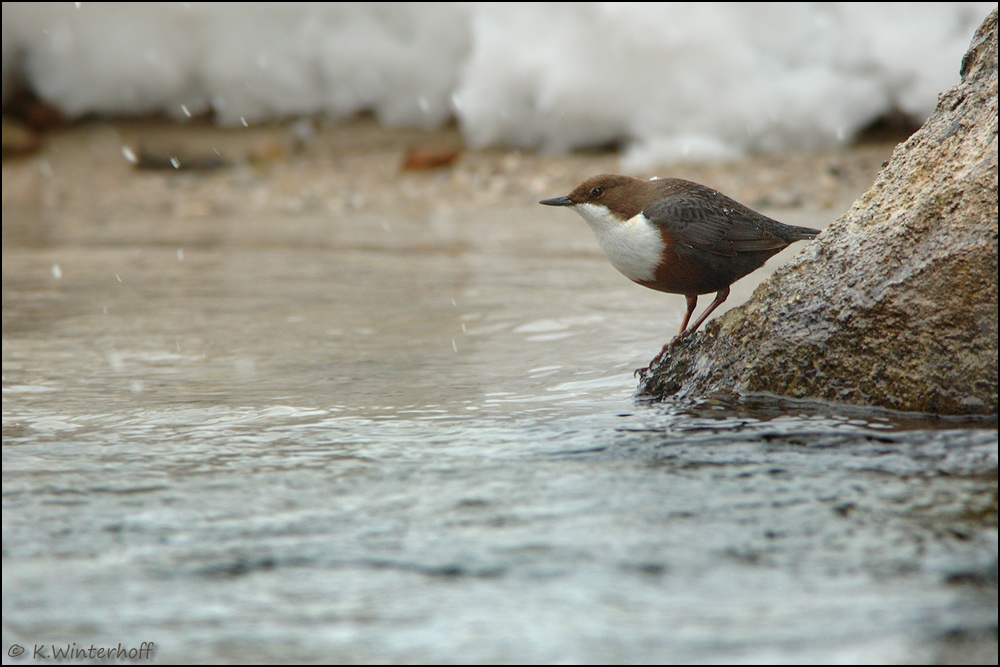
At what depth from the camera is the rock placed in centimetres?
271

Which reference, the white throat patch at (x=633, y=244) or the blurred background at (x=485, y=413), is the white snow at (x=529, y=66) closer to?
the blurred background at (x=485, y=413)

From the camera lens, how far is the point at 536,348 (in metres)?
4.25

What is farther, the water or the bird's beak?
the bird's beak

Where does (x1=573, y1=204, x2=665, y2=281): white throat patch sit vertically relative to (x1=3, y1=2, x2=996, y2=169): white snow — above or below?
below

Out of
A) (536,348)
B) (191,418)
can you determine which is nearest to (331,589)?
(191,418)

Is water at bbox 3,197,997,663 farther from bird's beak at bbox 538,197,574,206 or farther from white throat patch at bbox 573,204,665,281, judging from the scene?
bird's beak at bbox 538,197,574,206

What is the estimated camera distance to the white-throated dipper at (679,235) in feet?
11.4

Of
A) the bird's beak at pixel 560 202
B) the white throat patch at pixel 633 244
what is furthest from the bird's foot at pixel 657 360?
the bird's beak at pixel 560 202

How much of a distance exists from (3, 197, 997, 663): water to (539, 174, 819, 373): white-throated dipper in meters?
0.39

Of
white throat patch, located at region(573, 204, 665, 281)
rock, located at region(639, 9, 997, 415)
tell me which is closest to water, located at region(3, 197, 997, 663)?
rock, located at region(639, 9, 997, 415)

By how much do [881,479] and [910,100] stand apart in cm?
743

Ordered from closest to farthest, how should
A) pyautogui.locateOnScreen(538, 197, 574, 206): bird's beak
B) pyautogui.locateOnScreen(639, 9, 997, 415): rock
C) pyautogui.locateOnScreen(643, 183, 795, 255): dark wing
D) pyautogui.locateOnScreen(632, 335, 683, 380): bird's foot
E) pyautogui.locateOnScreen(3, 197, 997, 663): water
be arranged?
1. pyautogui.locateOnScreen(3, 197, 997, 663): water
2. pyautogui.locateOnScreen(639, 9, 997, 415): rock
3. pyautogui.locateOnScreen(632, 335, 683, 380): bird's foot
4. pyautogui.locateOnScreen(643, 183, 795, 255): dark wing
5. pyautogui.locateOnScreen(538, 197, 574, 206): bird's beak

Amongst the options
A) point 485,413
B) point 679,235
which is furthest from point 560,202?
point 485,413

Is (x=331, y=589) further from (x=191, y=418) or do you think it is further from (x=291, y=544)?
(x=191, y=418)
